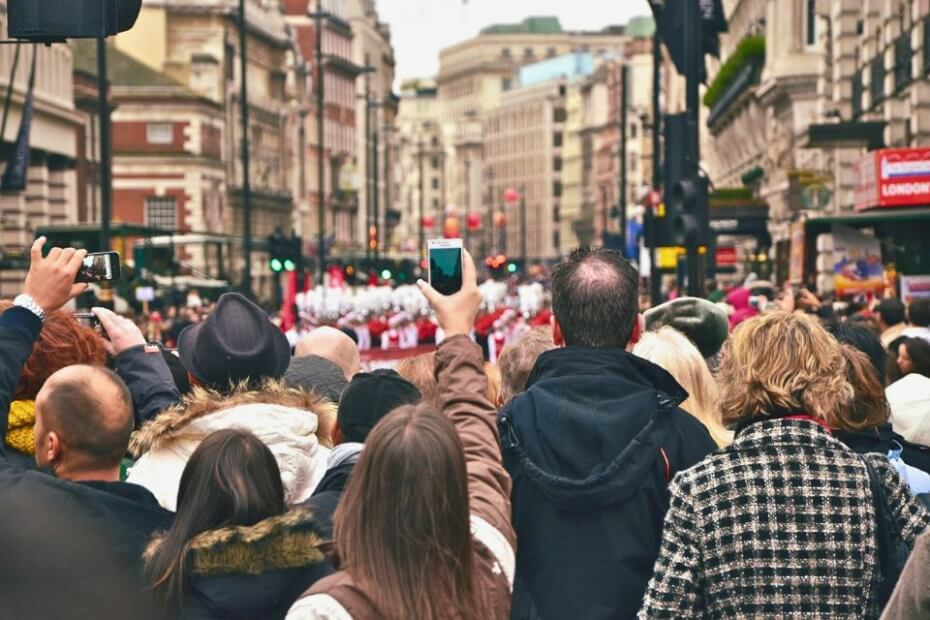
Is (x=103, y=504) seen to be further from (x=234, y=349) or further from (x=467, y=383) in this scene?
(x=234, y=349)

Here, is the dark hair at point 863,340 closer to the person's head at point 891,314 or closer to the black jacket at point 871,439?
the black jacket at point 871,439

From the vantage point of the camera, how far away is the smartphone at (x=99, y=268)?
617 centimetres

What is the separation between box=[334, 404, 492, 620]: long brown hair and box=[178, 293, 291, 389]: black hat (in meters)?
2.41

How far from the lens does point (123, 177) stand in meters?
90.8

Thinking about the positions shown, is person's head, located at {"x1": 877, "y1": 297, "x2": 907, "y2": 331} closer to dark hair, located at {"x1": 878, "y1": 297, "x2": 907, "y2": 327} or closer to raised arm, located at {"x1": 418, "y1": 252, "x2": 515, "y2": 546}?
dark hair, located at {"x1": 878, "y1": 297, "x2": 907, "y2": 327}

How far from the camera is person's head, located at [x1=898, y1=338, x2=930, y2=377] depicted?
10008mm

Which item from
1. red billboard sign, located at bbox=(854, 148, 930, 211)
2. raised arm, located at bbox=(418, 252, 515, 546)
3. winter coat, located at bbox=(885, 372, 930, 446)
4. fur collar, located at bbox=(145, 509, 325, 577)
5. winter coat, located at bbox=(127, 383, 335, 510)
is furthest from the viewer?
red billboard sign, located at bbox=(854, 148, 930, 211)

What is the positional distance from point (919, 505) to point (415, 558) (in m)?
1.84

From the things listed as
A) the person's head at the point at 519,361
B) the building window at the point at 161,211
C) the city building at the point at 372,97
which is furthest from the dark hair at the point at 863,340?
the city building at the point at 372,97

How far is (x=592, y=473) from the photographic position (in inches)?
222

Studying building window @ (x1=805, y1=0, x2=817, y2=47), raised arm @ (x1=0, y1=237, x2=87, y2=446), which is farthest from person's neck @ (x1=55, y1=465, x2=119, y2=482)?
building window @ (x1=805, y1=0, x2=817, y2=47)

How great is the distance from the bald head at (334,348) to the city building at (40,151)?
37261 mm

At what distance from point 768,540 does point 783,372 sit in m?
0.52

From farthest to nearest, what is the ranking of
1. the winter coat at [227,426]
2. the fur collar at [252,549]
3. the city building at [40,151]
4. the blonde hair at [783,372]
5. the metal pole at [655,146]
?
1. the city building at [40,151]
2. the metal pole at [655,146]
3. the winter coat at [227,426]
4. the blonde hair at [783,372]
5. the fur collar at [252,549]
